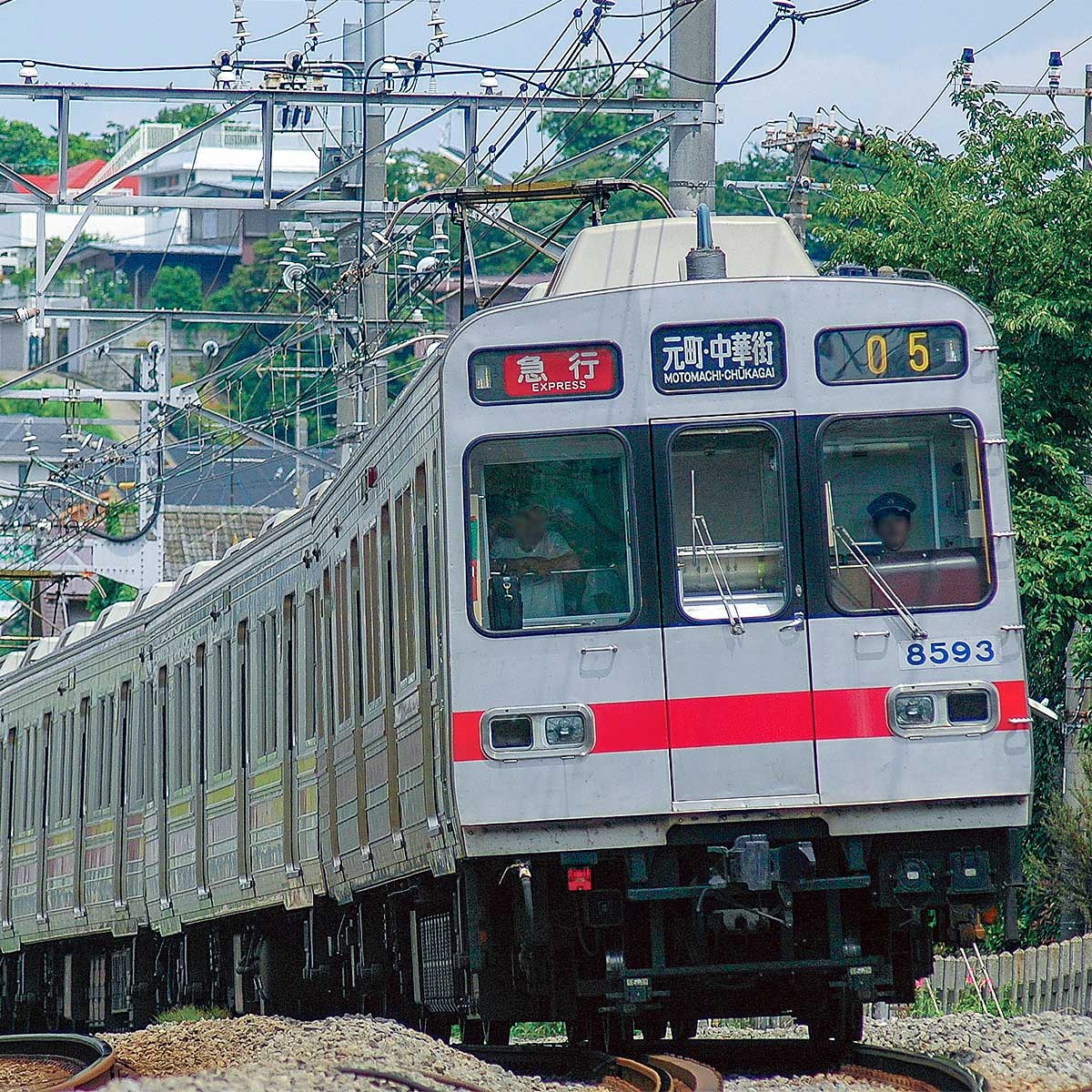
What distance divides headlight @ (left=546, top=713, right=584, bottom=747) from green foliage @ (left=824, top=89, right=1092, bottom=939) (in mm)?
9266

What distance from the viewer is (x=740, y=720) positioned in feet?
27.8

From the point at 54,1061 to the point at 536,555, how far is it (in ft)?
19.6

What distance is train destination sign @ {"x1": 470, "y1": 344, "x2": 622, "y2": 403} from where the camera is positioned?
8758 millimetres

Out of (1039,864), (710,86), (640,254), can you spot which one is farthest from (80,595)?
(640,254)

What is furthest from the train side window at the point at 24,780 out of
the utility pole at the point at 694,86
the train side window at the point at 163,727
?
the utility pole at the point at 694,86

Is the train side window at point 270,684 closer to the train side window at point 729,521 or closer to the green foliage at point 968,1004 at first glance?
the green foliage at point 968,1004

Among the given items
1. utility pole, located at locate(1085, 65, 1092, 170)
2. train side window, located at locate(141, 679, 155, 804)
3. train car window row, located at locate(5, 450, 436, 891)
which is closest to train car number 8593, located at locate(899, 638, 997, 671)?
train car window row, located at locate(5, 450, 436, 891)

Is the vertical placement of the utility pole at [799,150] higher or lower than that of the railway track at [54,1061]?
higher

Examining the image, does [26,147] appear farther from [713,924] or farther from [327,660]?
[713,924]

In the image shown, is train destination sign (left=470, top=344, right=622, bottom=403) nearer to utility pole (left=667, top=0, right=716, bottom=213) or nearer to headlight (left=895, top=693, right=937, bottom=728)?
headlight (left=895, top=693, right=937, bottom=728)

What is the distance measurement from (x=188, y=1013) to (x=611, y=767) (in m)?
8.28

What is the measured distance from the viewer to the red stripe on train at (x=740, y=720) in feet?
27.6

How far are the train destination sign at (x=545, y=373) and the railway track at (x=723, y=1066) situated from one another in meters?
2.63

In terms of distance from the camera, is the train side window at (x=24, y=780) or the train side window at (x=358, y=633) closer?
the train side window at (x=358, y=633)
